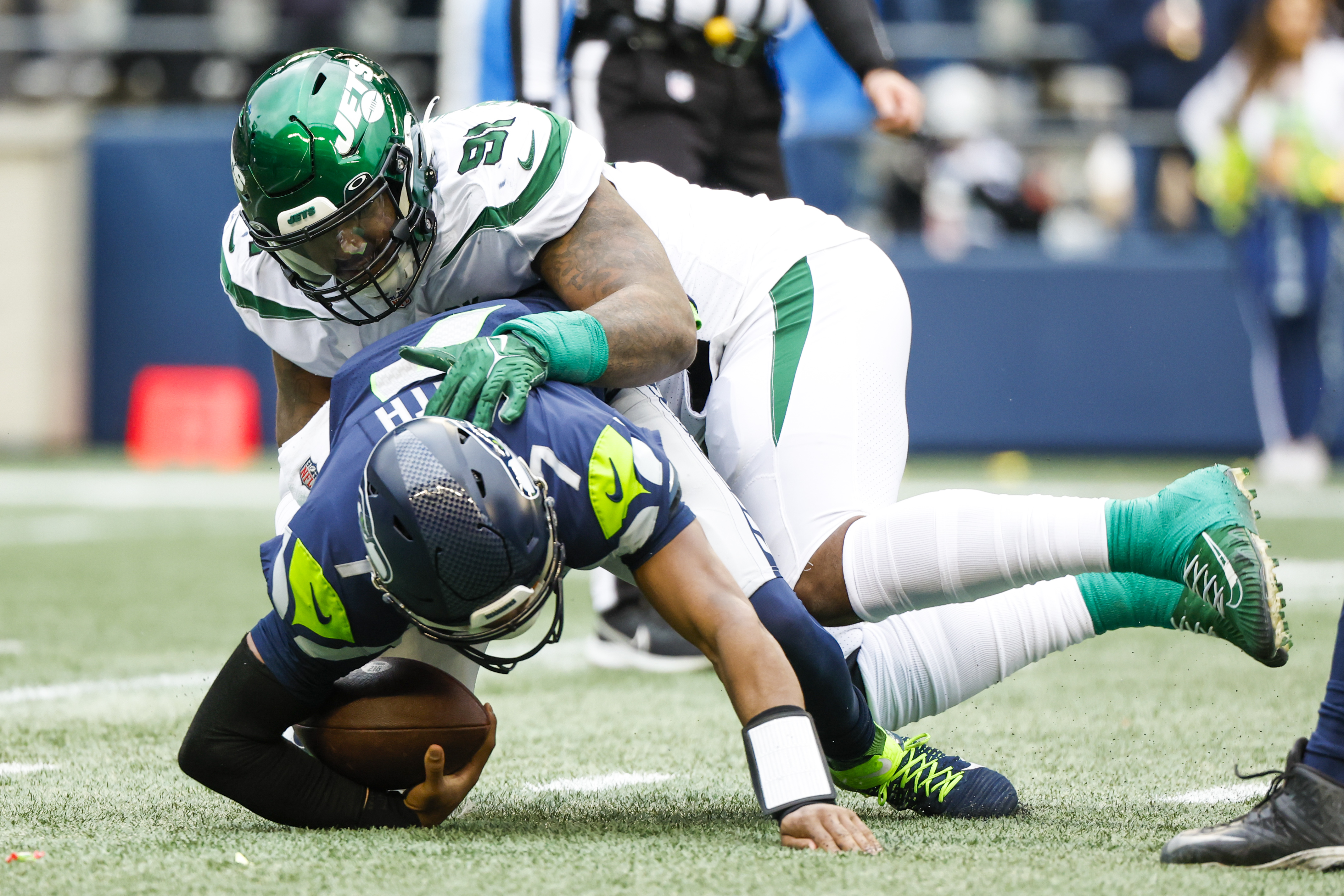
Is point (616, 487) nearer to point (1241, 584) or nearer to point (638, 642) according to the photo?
point (1241, 584)

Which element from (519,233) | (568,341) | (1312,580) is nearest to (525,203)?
(519,233)

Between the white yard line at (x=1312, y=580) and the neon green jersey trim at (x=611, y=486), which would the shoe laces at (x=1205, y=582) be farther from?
the white yard line at (x=1312, y=580)

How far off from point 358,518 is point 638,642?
189cm

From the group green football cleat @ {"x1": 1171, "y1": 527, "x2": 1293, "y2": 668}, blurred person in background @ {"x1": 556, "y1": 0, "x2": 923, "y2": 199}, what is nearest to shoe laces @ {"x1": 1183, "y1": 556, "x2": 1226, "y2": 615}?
green football cleat @ {"x1": 1171, "y1": 527, "x2": 1293, "y2": 668}

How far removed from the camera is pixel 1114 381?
A: 8938 millimetres

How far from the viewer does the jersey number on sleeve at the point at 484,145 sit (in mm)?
2619

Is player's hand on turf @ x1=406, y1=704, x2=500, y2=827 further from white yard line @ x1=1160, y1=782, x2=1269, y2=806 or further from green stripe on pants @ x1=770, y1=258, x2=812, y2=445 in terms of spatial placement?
white yard line @ x1=1160, y1=782, x2=1269, y2=806

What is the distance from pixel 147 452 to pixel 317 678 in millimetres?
7768

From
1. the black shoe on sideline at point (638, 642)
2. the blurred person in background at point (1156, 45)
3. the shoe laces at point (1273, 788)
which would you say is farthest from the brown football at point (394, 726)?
the blurred person in background at point (1156, 45)

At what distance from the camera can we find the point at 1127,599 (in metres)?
2.51

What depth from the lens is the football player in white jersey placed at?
228 cm

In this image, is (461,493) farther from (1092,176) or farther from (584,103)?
(1092,176)

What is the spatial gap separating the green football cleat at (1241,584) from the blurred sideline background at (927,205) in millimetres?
5832

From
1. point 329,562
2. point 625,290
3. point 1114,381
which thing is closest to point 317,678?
point 329,562
